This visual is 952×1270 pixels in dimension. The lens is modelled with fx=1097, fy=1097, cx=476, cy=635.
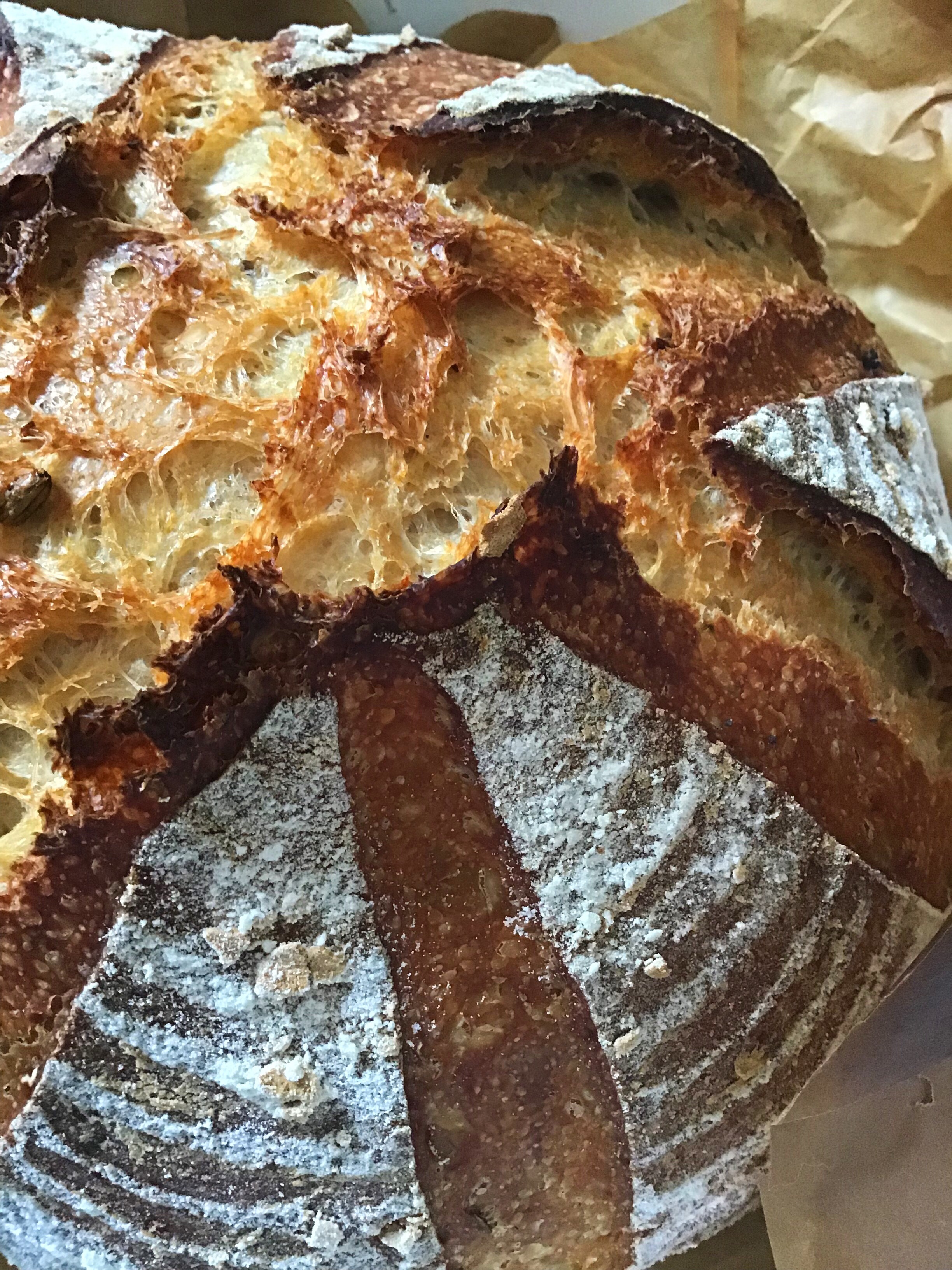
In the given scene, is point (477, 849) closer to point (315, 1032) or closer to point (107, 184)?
point (315, 1032)

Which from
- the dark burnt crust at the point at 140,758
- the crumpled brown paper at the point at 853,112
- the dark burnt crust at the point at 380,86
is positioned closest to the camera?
the dark burnt crust at the point at 140,758

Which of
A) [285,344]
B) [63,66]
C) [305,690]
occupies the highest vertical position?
[63,66]

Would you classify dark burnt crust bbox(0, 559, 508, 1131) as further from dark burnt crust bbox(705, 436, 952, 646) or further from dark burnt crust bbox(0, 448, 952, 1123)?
dark burnt crust bbox(705, 436, 952, 646)

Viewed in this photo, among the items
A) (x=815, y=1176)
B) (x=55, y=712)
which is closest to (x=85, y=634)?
(x=55, y=712)

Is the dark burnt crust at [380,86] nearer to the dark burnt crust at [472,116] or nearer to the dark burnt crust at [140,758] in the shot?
the dark burnt crust at [472,116]

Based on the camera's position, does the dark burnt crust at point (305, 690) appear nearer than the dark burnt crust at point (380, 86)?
Yes

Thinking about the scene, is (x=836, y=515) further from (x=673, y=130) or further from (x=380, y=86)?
(x=380, y=86)

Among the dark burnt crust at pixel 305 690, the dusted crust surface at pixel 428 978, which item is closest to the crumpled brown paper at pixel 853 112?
the dark burnt crust at pixel 305 690

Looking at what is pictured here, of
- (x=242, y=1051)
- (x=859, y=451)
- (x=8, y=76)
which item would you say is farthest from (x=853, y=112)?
(x=242, y=1051)
